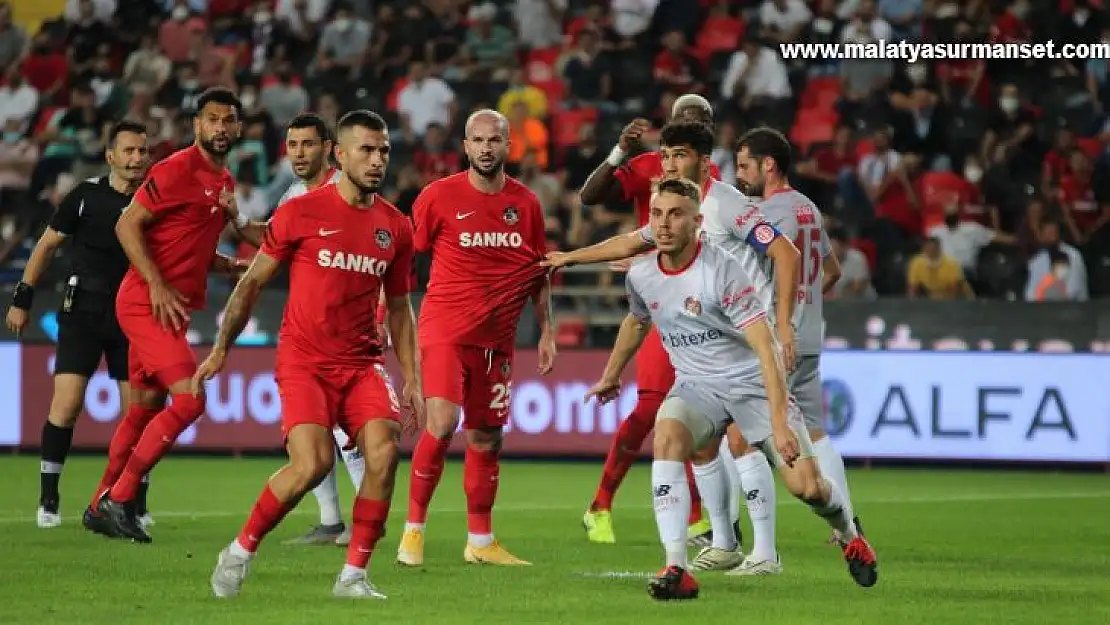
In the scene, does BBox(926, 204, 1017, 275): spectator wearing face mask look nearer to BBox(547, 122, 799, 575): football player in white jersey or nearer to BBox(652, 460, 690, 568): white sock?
BBox(547, 122, 799, 575): football player in white jersey

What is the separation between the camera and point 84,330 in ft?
42.0

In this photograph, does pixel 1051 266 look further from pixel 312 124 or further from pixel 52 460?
pixel 52 460

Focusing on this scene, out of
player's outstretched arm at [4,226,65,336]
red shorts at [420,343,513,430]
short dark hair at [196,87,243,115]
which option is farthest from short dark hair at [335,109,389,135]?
player's outstretched arm at [4,226,65,336]

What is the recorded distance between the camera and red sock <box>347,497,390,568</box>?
8914 millimetres

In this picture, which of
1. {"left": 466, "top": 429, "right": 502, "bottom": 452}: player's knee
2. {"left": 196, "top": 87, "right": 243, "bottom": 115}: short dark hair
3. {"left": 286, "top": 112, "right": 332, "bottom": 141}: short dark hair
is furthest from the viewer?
{"left": 286, "top": 112, "right": 332, "bottom": 141}: short dark hair

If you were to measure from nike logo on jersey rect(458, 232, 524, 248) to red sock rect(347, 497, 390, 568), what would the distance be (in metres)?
2.40

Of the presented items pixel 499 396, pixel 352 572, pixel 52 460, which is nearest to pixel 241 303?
pixel 352 572

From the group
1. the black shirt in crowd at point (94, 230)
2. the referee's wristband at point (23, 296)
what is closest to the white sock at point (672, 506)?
the black shirt in crowd at point (94, 230)

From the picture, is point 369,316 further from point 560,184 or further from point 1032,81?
point 1032,81

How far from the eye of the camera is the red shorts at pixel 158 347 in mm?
11531

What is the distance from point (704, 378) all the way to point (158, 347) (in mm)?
3667

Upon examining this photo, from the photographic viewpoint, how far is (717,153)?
2142cm

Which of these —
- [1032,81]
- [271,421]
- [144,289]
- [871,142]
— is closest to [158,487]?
[271,421]

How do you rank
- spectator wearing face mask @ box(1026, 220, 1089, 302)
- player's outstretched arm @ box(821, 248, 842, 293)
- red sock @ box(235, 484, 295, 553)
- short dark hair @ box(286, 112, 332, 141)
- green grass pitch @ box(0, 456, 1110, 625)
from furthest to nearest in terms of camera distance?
spectator wearing face mask @ box(1026, 220, 1089, 302) < player's outstretched arm @ box(821, 248, 842, 293) < short dark hair @ box(286, 112, 332, 141) < red sock @ box(235, 484, 295, 553) < green grass pitch @ box(0, 456, 1110, 625)
